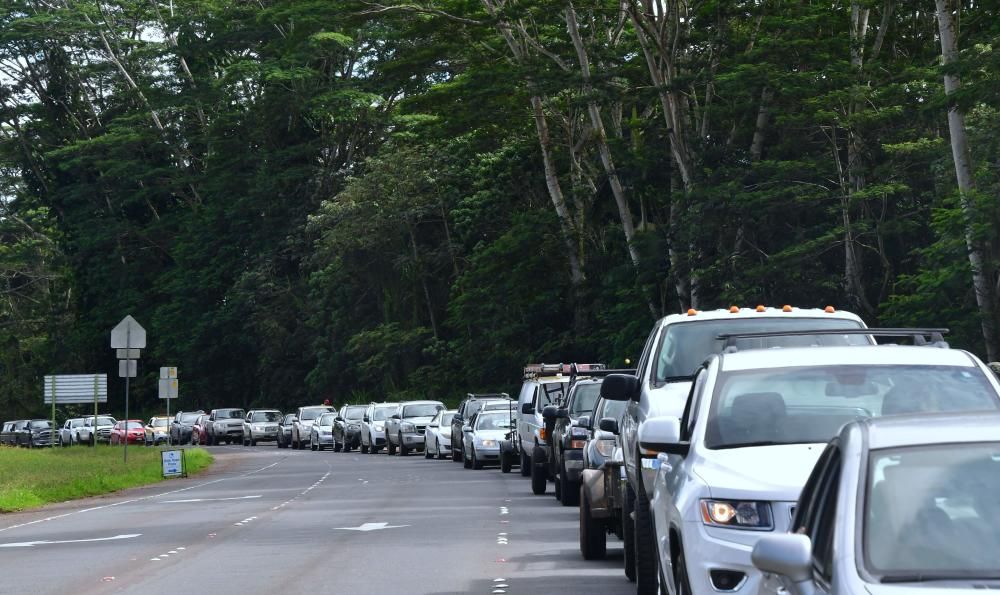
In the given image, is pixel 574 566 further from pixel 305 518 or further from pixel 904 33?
pixel 904 33

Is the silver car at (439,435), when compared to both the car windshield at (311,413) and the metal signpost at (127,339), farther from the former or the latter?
the car windshield at (311,413)

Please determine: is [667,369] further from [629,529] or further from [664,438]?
[664,438]

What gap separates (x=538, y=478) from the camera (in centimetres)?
2625

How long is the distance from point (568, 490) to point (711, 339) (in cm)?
973

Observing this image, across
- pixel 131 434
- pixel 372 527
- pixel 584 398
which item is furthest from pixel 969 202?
pixel 131 434

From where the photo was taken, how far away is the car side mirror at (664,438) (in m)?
9.02

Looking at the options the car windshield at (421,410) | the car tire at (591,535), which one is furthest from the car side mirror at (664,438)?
the car windshield at (421,410)

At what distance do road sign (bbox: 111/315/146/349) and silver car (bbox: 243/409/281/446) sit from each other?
32.0 metres

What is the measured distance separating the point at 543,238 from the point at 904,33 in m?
15.9

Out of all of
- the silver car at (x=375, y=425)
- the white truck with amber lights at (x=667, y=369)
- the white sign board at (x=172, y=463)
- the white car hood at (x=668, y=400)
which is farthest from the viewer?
the silver car at (x=375, y=425)

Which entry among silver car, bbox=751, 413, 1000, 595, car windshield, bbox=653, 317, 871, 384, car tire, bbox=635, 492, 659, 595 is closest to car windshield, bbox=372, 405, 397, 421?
car windshield, bbox=653, 317, 871, 384

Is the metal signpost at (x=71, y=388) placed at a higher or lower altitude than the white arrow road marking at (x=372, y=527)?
higher

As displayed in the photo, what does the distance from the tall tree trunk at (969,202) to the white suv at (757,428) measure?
18543mm

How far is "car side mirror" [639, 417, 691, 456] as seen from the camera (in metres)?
9.02
